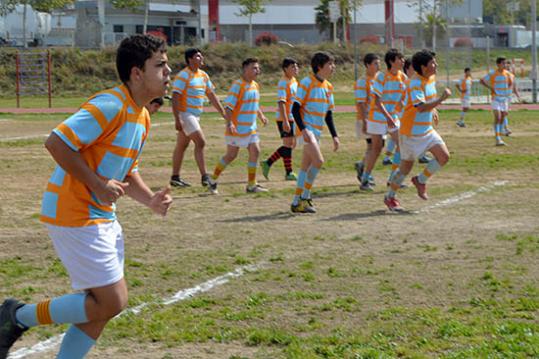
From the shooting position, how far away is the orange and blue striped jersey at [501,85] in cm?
2394

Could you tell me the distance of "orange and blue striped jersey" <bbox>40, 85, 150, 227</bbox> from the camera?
5.21 meters

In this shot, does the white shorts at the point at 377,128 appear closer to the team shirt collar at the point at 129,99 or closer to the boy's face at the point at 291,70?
the boy's face at the point at 291,70

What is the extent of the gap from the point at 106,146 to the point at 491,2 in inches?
5532

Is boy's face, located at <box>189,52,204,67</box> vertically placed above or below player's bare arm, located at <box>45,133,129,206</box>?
above

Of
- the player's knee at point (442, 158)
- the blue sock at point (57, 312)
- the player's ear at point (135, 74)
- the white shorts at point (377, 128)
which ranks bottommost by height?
the blue sock at point (57, 312)

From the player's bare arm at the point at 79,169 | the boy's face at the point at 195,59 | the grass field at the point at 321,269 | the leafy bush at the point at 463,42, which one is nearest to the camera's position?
the player's bare arm at the point at 79,169

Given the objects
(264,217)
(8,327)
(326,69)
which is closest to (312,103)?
(326,69)

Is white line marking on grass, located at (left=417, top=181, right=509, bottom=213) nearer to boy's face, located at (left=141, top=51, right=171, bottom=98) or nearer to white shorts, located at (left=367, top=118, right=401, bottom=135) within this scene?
white shorts, located at (left=367, top=118, right=401, bottom=135)

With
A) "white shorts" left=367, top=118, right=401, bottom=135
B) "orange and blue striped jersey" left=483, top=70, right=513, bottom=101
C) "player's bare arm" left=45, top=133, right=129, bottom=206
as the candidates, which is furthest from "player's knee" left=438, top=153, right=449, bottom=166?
"orange and blue striped jersey" left=483, top=70, right=513, bottom=101

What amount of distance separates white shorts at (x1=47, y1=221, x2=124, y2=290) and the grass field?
1.32 metres

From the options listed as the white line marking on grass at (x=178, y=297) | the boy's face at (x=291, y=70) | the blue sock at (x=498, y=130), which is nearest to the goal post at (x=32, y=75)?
the blue sock at (x=498, y=130)

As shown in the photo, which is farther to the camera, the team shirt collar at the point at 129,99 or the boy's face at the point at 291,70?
the boy's face at the point at 291,70

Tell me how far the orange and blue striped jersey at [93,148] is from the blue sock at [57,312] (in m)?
0.43

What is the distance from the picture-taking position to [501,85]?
955 inches
